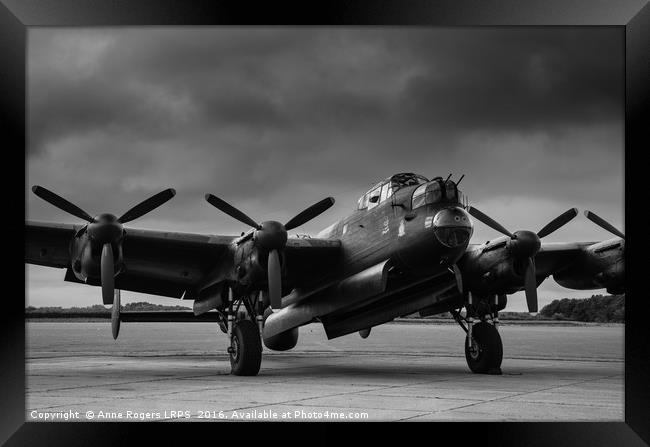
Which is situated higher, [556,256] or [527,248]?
[527,248]

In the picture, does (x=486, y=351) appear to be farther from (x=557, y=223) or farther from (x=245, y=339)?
(x=245, y=339)

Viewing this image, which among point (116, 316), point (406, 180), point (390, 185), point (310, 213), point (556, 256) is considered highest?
point (406, 180)

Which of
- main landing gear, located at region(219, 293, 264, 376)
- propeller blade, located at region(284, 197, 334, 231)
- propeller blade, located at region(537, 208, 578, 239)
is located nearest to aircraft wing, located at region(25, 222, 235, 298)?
main landing gear, located at region(219, 293, 264, 376)

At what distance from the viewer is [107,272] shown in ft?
48.0

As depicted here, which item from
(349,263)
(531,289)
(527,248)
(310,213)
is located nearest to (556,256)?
(531,289)

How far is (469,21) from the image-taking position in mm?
10078

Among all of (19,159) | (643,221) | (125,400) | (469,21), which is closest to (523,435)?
(643,221)

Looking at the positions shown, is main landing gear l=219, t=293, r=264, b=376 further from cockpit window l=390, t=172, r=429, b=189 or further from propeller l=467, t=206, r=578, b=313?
propeller l=467, t=206, r=578, b=313

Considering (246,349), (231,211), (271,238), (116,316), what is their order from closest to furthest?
(271,238) → (231,211) → (246,349) → (116,316)

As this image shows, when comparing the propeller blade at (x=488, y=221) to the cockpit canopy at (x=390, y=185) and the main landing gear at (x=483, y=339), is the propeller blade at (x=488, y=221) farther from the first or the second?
the main landing gear at (x=483, y=339)

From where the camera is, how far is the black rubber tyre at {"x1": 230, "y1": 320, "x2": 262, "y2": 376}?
16750 mm

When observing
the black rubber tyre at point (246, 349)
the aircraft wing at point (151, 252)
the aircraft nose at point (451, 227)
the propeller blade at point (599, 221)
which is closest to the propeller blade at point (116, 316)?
the aircraft wing at point (151, 252)

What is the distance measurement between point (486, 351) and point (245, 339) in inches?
246

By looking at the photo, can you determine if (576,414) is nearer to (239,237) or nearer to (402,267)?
(402,267)
